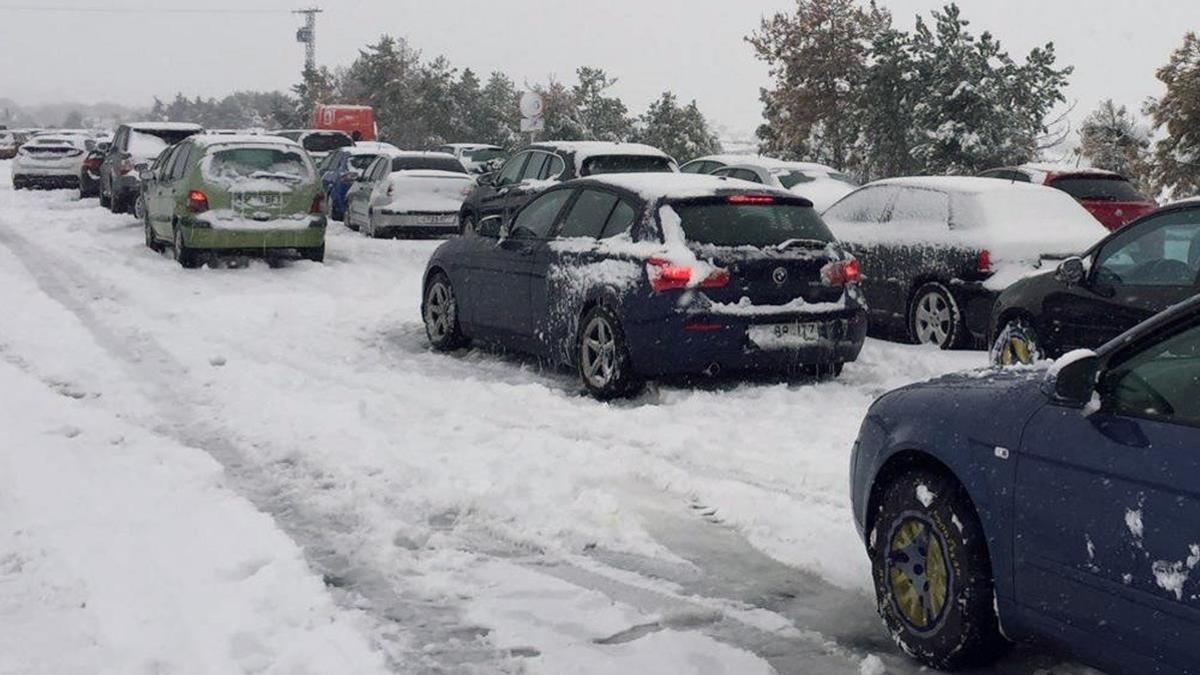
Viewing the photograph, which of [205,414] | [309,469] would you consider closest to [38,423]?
[205,414]

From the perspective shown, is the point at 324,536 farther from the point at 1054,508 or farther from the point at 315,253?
the point at 315,253

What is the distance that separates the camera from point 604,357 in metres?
9.00

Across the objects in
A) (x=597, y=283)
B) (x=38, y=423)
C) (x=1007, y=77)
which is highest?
(x=1007, y=77)

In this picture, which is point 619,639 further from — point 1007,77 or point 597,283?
point 1007,77

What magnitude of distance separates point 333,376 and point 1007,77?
2051cm

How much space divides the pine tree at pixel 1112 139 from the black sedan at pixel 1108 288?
20.6 meters

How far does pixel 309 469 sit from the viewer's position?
6.94 meters

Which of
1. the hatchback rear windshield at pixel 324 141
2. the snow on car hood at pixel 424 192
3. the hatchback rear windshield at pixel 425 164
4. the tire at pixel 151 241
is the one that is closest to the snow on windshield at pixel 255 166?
the tire at pixel 151 241

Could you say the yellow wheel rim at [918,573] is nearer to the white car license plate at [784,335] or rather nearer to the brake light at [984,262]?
the white car license plate at [784,335]

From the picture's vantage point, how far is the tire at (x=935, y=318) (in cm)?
1130

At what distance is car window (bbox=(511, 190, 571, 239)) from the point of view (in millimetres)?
10109

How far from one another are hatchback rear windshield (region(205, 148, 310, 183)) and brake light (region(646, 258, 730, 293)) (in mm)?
9543

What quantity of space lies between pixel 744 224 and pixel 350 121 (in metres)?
47.2

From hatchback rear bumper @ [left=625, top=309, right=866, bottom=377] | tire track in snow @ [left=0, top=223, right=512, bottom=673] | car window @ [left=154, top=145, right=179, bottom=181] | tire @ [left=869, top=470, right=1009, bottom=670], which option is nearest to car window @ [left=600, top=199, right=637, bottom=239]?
hatchback rear bumper @ [left=625, top=309, right=866, bottom=377]
